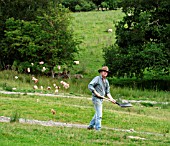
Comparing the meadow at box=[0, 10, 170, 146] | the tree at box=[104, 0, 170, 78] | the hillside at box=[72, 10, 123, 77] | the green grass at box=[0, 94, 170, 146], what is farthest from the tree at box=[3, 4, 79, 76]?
the green grass at box=[0, 94, 170, 146]

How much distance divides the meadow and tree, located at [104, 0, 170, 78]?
2.83 meters

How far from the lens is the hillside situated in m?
41.7

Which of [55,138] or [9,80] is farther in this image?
[9,80]

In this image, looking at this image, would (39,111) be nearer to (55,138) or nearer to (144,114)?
(144,114)

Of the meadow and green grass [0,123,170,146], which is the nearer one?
green grass [0,123,170,146]

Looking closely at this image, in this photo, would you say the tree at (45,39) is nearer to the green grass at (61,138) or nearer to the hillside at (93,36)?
the hillside at (93,36)

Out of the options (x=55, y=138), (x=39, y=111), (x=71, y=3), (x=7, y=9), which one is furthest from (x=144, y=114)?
(x=71, y=3)

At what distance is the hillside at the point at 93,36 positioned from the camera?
4169 centimetres

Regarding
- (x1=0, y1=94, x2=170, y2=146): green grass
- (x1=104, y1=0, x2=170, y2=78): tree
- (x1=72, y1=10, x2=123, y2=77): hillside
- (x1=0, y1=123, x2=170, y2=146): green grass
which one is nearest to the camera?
(x1=0, y1=123, x2=170, y2=146): green grass

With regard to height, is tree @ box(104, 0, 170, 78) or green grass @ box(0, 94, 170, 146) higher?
tree @ box(104, 0, 170, 78)

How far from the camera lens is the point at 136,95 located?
2892 centimetres

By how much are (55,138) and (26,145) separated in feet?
4.88

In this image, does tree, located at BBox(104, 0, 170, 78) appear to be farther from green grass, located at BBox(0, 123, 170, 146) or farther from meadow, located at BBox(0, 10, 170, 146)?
green grass, located at BBox(0, 123, 170, 146)

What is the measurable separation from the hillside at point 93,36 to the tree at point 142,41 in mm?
2058
